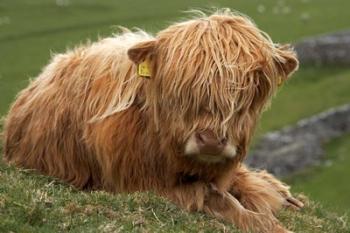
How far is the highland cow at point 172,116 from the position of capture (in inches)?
319

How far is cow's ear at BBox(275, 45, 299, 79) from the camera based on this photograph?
8562 mm

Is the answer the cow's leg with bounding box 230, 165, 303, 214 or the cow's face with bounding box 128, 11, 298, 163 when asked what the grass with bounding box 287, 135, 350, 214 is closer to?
the cow's leg with bounding box 230, 165, 303, 214

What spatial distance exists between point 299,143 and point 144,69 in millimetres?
27562

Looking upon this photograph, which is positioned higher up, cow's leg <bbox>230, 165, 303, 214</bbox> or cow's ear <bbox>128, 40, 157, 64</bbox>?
cow's ear <bbox>128, 40, 157, 64</bbox>

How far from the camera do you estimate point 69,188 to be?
8.83 metres

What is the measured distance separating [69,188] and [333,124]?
29.9 m

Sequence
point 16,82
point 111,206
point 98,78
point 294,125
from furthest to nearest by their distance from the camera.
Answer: point 16,82, point 294,125, point 98,78, point 111,206

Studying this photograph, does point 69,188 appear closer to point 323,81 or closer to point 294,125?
point 294,125

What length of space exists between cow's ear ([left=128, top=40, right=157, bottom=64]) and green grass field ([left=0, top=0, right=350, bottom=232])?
127 cm

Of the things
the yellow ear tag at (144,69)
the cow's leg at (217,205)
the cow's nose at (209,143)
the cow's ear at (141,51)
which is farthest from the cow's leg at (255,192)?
the cow's ear at (141,51)

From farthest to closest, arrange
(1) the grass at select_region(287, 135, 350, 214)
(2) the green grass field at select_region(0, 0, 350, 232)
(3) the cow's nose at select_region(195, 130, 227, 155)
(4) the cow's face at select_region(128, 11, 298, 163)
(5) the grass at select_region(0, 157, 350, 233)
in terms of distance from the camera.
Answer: (1) the grass at select_region(287, 135, 350, 214) < (4) the cow's face at select_region(128, 11, 298, 163) < (3) the cow's nose at select_region(195, 130, 227, 155) < (2) the green grass field at select_region(0, 0, 350, 232) < (5) the grass at select_region(0, 157, 350, 233)

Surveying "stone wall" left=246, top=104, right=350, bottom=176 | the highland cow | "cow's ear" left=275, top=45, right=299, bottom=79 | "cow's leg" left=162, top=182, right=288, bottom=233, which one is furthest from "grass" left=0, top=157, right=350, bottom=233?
"stone wall" left=246, top=104, right=350, bottom=176

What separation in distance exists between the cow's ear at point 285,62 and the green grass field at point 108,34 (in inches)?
62.7

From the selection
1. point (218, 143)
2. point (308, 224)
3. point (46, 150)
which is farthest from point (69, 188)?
point (308, 224)
